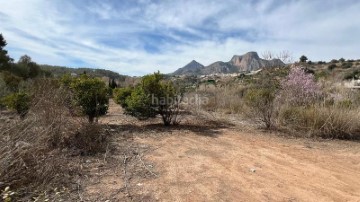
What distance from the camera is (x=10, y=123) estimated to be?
4672mm

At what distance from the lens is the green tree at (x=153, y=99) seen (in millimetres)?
9023

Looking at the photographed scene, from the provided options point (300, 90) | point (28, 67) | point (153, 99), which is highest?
point (28, 67)

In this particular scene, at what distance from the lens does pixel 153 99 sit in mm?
9047

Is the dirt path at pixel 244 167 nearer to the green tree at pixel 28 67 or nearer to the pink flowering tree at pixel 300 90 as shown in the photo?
the pink flowering tree at pixel 300 90

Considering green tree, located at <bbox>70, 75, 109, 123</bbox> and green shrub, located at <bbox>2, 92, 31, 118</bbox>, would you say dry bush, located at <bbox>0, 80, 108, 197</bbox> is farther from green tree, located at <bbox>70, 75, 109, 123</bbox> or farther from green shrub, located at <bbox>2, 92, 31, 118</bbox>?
green shrub, located at <bbox>2, 92, 31, 118</bbox>

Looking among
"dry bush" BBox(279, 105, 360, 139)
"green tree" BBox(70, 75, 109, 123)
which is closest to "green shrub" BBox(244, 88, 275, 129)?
"dry bush" BBox(279, 105, 360, 139)

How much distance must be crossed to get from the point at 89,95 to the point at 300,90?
584 centimetres

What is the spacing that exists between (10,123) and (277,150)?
4.48 meters

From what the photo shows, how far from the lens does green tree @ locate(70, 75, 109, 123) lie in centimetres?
848

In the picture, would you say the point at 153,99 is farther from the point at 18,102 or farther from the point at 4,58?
the point at 4,58

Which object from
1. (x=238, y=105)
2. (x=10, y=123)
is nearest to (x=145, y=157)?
(x=10, y=123)

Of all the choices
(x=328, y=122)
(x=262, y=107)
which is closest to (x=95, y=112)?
(x=262, y=107)

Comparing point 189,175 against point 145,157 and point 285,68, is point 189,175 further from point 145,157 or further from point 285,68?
point 285,68

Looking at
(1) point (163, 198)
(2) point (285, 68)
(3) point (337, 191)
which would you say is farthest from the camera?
(2) point (285, 68)
